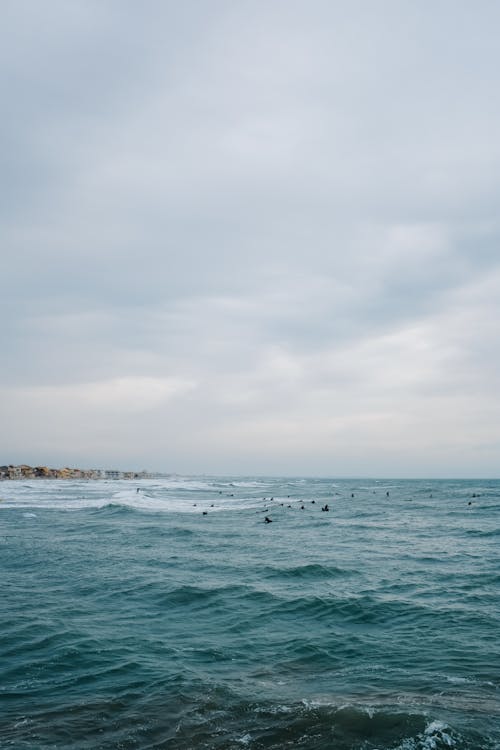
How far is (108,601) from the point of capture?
17.7 meters

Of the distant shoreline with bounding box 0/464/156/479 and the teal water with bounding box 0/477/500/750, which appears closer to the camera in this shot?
the teal water with bounding box 0/477/500/750

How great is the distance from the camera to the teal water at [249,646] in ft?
29.6

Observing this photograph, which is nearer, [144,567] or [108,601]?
[108,601]

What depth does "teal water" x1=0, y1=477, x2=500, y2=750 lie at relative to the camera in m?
9.02

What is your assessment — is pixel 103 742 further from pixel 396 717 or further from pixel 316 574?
pixel 316 574

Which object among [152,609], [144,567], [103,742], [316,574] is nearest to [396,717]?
[103,742]

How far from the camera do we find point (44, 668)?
39.7ft

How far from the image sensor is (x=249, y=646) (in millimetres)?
13602

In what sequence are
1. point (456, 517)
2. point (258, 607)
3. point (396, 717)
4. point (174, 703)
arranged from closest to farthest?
point (396, 717) → point (174, 703) → point (258, 607) → point (456, 517)

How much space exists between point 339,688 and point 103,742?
482 cm

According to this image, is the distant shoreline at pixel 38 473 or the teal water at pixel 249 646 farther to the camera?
the distant shoreline at pixel 38 473

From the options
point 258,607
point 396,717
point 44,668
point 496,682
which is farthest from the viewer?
point 258,607

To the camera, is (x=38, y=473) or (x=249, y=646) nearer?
(x=249, y=646)

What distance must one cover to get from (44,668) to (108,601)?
5680 mm
